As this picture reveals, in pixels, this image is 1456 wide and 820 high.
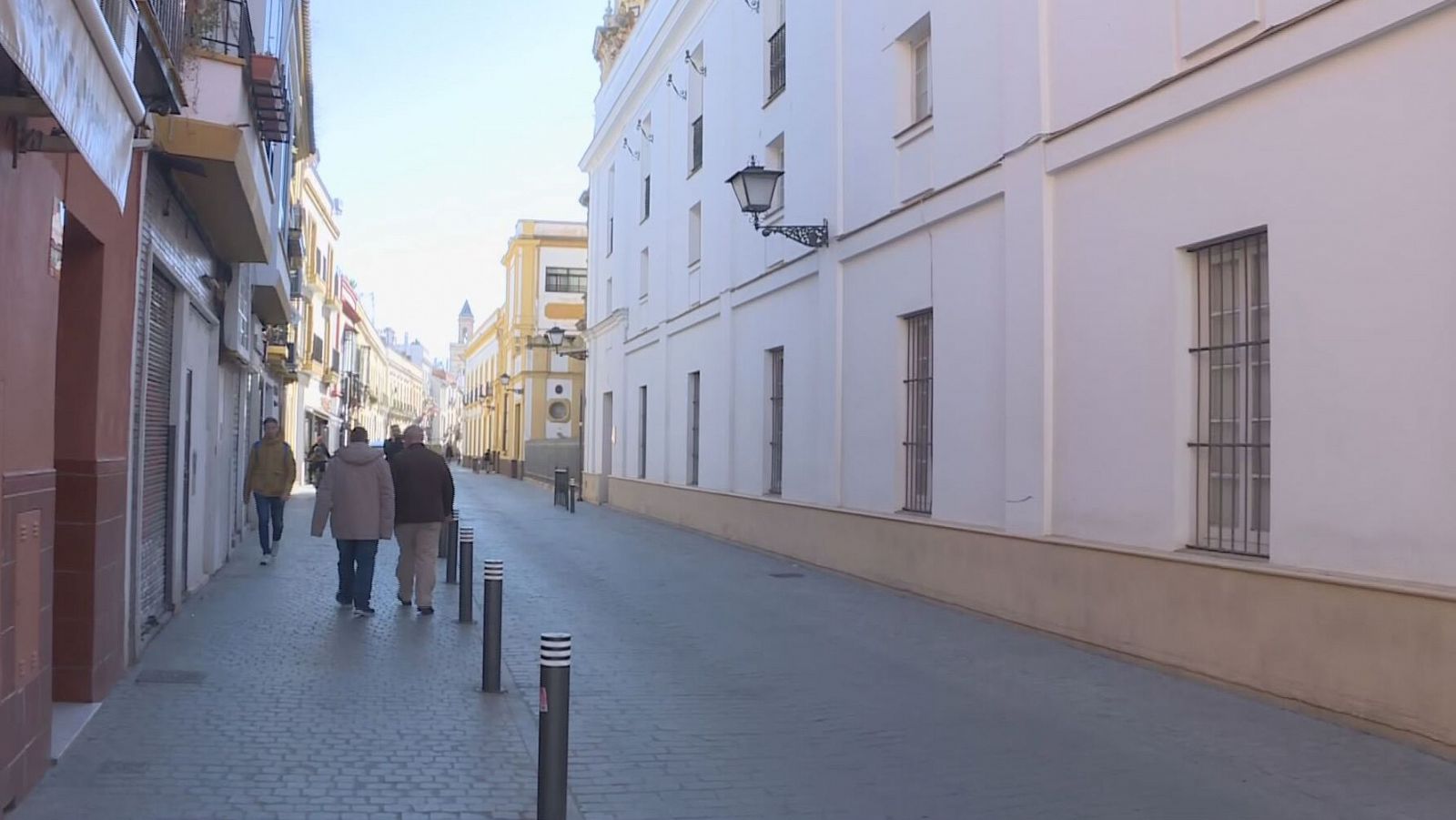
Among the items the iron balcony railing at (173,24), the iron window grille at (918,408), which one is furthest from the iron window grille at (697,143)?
the iron balcony railing at (173,24)

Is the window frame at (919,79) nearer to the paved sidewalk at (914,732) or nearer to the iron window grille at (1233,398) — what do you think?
the iron window grille at (1233,398)

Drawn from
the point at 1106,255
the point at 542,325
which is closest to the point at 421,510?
the point at 1106,255

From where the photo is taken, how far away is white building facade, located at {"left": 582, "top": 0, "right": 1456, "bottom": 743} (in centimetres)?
696

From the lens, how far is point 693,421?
75.7ft

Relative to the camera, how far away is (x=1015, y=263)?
11.0 meters

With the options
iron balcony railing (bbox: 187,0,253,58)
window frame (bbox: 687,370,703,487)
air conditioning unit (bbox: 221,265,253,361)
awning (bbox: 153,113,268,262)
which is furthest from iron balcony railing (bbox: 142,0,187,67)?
window frame (bbox: 687,370,703,487)

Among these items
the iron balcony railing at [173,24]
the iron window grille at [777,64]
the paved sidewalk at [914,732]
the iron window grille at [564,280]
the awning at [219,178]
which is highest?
the iron window grille at [564,280]

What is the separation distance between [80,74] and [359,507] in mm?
7078

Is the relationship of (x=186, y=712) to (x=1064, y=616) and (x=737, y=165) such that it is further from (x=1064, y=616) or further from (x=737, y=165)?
(x=737, y=165)

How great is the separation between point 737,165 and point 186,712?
564 inches

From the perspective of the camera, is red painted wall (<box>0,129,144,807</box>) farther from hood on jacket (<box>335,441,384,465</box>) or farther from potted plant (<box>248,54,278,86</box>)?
hood on jacket (<box>335,441,384,465</box>)

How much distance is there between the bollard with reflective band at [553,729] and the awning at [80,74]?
255 centimetres

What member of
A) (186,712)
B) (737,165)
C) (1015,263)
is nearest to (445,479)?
(186,712)

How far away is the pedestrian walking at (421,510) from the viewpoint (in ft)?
36.6
